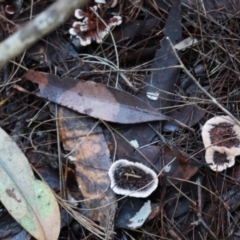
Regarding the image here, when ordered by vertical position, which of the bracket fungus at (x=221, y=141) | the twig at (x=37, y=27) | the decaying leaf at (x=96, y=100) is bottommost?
the bracket fungus at (x=221, y=141)

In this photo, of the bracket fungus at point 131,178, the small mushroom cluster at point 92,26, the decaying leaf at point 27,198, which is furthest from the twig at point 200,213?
the small mushroom cluster at point 92,26

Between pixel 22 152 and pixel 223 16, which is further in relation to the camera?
pixel 223 16

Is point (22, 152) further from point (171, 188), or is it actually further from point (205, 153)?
point (205, 153)

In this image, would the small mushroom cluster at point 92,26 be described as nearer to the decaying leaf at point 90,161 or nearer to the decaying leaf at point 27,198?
the decaying leaf at point 90,161

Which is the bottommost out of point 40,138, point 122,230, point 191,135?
point 122,230

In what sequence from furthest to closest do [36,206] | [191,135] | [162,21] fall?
[162,21]
[191,135]
[36,206]

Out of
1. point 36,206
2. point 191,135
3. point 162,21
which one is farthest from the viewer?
point 162,21

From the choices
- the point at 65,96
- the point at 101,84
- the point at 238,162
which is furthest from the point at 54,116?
the point at 238,162

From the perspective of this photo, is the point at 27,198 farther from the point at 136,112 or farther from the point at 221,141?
the point at 221,141
